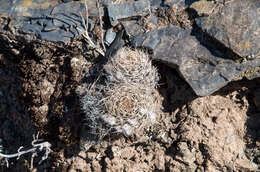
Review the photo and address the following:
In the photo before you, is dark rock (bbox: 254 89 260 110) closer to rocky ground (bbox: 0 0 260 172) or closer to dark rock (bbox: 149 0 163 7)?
rocky ground (bbox: 0 0 260 172)

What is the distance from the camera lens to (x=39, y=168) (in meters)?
3.64

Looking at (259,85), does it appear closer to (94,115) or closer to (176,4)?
(176,4)

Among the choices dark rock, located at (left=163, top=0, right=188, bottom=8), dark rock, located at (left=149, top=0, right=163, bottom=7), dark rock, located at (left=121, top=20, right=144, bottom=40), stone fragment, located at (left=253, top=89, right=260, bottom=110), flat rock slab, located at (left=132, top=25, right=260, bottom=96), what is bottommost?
stone fragment, located at (left=253, top=89, right=260, bottom=110)

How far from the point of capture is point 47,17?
11.2ft

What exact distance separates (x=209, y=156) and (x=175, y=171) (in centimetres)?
37

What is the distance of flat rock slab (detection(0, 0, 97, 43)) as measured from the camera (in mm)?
3330

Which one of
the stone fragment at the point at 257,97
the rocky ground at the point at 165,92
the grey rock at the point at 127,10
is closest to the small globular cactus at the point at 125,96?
the rocky ground at the point at 165,92

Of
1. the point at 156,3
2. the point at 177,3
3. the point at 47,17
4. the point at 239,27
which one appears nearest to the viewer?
the point at 239,27

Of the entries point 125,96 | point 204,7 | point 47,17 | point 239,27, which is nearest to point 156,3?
point 204,7

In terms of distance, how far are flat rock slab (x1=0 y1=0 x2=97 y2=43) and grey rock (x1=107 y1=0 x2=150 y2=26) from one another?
0.75 ft

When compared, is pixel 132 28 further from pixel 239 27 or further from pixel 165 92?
pixel 239 27

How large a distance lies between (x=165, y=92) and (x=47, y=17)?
157cm

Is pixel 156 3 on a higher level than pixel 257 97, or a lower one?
higher

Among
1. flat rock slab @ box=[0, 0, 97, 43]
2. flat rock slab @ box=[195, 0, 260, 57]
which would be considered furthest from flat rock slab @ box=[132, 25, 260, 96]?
flat rock slab @ box=[0, 0, 97, 43]
